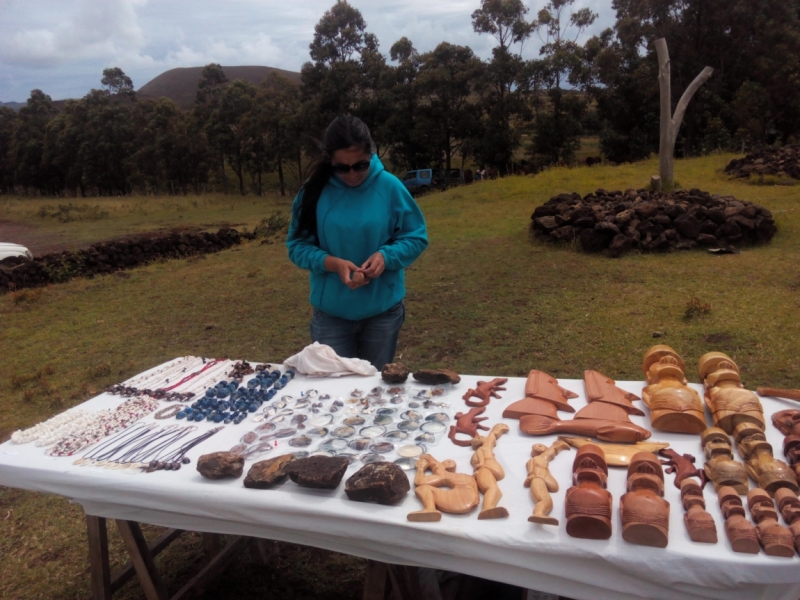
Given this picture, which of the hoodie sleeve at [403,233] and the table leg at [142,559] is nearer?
the table leg at [142,559]

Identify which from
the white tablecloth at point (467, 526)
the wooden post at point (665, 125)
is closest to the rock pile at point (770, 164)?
the wooden post at point (665, 125)

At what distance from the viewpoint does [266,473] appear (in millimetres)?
1770

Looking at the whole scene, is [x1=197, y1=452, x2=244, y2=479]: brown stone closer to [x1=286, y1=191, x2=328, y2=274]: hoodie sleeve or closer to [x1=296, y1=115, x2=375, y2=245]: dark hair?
[x1=286, y1=191, x2=328, y2=274]: hoodie sleeve

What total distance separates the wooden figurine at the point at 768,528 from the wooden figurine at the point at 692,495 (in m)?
0.11

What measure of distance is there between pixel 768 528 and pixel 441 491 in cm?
82

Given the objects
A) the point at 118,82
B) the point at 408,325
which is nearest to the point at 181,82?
the point at 118,82

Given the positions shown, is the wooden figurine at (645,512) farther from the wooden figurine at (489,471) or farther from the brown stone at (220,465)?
the brown stone at (220,465)

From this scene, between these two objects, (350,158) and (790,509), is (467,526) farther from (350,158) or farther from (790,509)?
(350,158)

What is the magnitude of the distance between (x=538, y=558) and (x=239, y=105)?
35.7 meters

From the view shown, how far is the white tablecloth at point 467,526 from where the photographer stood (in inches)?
53.6

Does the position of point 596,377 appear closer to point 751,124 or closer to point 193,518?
point 193,518

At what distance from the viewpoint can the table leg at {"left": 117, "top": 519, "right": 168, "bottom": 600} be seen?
6.79ft

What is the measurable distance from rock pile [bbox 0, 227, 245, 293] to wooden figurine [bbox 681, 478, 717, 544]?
36.4 ft

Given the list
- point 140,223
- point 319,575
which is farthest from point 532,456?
point 140,223
